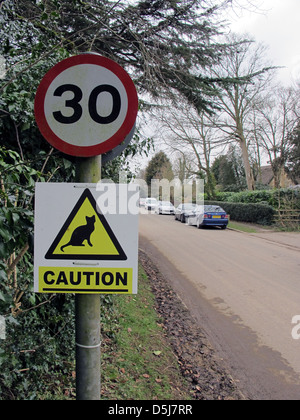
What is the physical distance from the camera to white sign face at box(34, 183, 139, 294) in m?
1.66

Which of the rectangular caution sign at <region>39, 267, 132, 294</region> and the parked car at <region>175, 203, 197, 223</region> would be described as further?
the parked car at <region>175, 203, 197, 223</region>

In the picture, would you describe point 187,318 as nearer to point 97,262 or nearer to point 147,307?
point 147,307

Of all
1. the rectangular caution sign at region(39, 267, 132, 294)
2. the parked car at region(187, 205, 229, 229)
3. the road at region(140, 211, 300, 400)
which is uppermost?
the rectangular caution sign at region(39, 267, 132, 294)

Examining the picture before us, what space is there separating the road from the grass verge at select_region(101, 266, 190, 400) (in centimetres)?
69

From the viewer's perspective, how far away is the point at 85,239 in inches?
66.0

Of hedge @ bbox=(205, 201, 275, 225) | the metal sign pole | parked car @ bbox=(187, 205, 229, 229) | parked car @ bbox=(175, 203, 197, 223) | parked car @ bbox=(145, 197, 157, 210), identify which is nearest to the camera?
the metal sign pole

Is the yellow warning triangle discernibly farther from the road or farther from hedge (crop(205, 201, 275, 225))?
hedge (crop(205, 201, 275, 225))

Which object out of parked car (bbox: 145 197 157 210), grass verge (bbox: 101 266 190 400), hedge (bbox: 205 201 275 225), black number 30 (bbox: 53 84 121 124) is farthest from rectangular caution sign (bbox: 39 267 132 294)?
parked car (bbox: 145 197 157 210)

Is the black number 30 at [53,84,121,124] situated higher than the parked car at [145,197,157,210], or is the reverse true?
the black number 30 at [53,84,121,124]

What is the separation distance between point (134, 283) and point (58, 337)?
195 cm

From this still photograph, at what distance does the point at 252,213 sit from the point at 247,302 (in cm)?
1607

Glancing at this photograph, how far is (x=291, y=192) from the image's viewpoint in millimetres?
19328

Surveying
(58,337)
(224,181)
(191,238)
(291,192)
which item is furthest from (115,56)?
(224,181)

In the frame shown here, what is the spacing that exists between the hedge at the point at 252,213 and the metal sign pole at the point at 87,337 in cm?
1917
